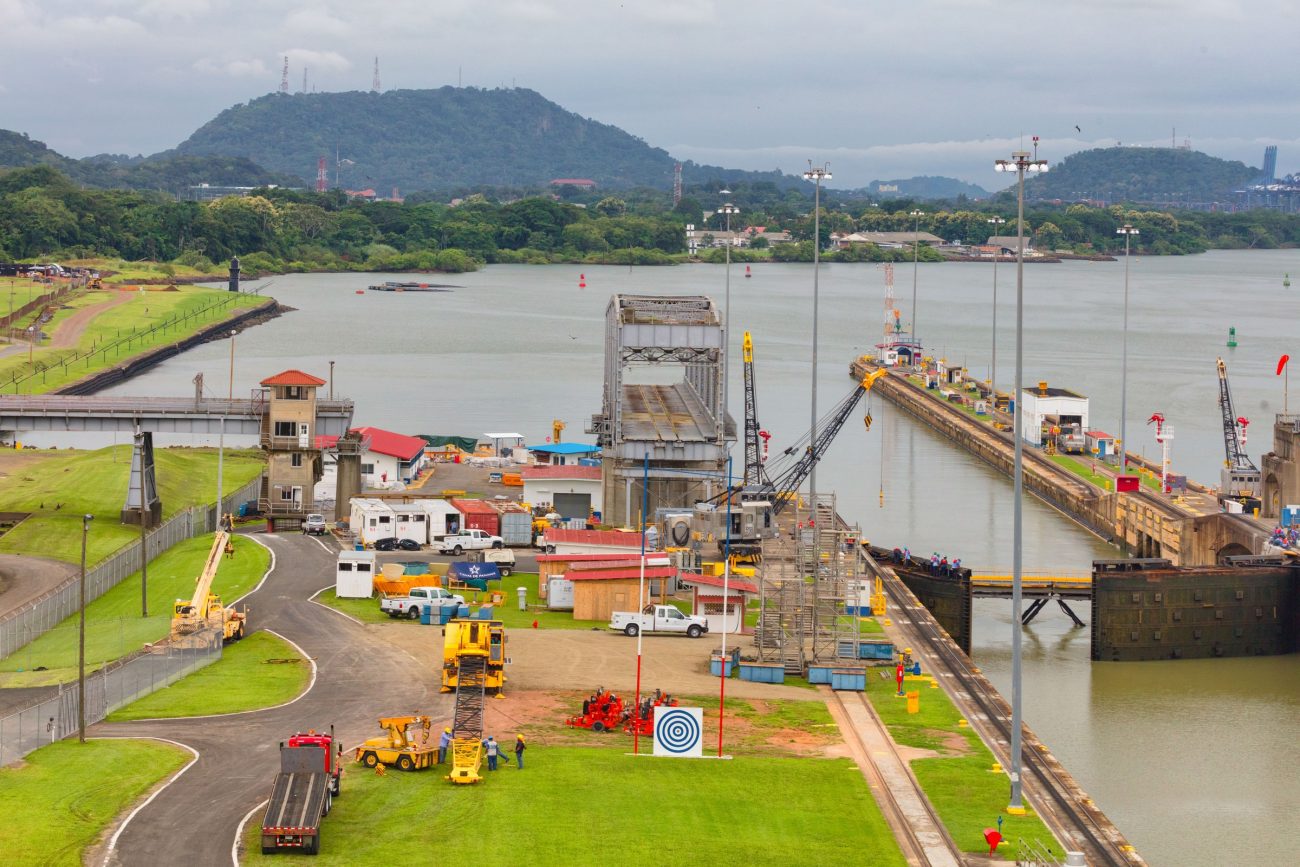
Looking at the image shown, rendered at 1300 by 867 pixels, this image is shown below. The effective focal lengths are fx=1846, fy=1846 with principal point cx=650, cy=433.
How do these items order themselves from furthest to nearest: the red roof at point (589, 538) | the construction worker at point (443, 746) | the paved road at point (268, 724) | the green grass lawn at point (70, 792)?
the red roof at point (589, 538) < the construction worker at point (443, 746) < the paved road at point (268, 724) < the green grass lawn at point (70, 792)

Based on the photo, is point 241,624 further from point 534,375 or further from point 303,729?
point 534,375

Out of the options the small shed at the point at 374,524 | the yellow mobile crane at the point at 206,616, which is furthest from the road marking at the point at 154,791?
the small shed at the point at 374,524

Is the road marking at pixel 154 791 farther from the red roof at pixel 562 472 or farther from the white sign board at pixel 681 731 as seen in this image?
the red roof at pixel 562 472

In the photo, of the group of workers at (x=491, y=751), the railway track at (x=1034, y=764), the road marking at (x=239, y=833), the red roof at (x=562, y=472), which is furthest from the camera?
the red roof at (x=562, y=472)

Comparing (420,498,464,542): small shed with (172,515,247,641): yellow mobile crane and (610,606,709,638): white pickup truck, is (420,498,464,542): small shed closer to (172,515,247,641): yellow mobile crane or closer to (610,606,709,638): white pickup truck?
(610,606,709,638): white pickup truck

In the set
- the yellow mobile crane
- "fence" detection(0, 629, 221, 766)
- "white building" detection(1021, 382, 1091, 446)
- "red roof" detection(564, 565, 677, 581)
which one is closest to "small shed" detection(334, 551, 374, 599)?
the yellow mobile crane

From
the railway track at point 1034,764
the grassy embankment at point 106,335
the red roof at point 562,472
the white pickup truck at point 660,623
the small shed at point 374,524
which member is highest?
the grassy embankment at point 106,335

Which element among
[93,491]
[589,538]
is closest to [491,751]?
[589,538]
